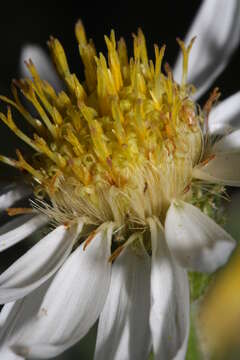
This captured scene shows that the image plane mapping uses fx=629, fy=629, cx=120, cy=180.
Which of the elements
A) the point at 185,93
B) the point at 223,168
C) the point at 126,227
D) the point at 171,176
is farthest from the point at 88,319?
the point at 185,93

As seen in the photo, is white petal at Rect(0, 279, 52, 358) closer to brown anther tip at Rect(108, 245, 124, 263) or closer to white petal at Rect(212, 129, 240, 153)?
brown anther tip at Rect(108, 245, 124, 263)

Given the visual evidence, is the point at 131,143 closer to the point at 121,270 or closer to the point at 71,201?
the point at 71,201

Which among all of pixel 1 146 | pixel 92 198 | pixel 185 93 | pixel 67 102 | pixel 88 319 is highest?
pixel 1 146

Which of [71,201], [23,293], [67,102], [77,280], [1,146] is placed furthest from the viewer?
[1,146]

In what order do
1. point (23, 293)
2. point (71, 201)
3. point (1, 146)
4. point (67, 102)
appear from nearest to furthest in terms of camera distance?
point (23, 293) < point (71, 201) < point (67, 102) < point (1, 146)

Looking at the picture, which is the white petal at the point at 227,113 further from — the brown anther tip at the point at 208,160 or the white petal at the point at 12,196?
the white petal at the point at 12,196

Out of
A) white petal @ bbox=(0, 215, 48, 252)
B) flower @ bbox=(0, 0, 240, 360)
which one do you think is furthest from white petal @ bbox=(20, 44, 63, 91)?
white petal @ bbox=(0, 215, 48, 252)

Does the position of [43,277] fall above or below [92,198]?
below
